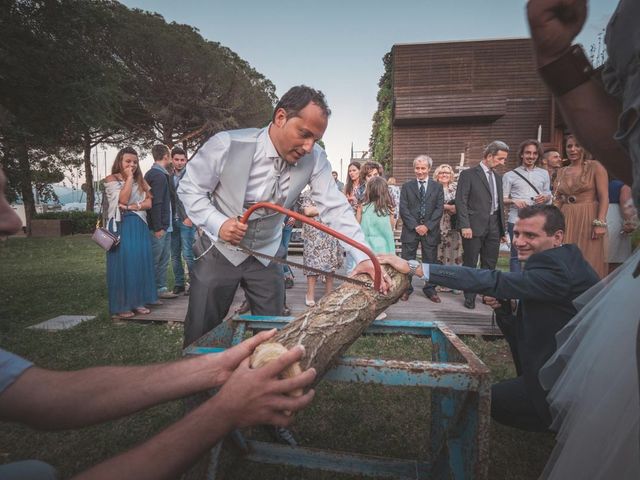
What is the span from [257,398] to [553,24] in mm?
1409

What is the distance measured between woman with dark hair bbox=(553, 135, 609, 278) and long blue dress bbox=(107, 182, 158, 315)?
525 centimetres

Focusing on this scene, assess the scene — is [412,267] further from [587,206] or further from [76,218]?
[76,218]

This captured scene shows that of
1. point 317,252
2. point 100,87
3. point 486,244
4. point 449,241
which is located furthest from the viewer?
point 100,87

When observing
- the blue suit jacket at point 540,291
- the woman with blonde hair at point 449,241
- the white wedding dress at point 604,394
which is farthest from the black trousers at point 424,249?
the white wedding dress at point 604,394

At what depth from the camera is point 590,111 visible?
3.73 feet

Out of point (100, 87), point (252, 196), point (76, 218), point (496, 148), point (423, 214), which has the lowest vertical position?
point (76, 218)

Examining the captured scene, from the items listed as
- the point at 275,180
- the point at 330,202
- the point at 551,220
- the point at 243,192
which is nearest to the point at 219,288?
the point at 243,192

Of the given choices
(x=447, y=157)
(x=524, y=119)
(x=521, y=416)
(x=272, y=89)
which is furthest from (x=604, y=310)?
(x=272, y=89)

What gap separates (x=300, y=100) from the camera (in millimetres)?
2146

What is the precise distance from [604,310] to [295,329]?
3.75ft

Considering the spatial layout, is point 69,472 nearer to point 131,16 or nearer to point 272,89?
point 131,16

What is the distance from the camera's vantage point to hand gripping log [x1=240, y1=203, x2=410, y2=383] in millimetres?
1401

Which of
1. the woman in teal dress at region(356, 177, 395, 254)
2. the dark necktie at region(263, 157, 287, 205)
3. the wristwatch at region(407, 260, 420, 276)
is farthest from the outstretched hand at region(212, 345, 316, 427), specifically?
the woman in teal dress at region(356, 177, 395, 254)

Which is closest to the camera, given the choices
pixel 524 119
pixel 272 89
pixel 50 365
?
pixel 50 365
